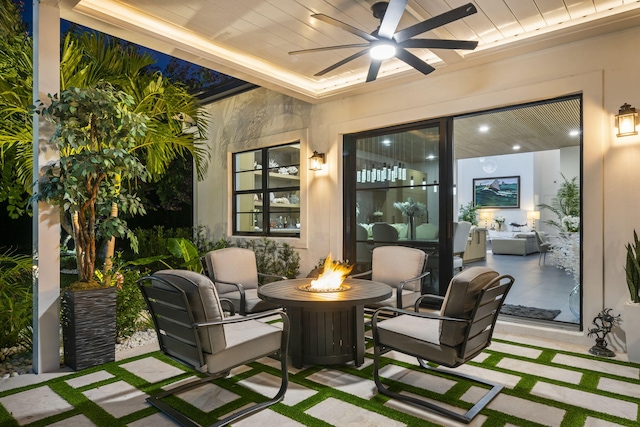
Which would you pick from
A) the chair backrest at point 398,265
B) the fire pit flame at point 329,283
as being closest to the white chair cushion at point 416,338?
the fire pit flame at point 329,283

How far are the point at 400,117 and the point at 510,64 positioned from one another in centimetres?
135

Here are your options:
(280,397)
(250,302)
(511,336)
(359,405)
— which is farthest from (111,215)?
(511,336)

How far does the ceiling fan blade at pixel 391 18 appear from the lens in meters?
2.61

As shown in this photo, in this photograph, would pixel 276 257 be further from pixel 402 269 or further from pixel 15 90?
pixel 15 90

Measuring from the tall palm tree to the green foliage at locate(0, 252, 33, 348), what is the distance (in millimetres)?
806

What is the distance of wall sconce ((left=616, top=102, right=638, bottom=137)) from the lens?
3.40m

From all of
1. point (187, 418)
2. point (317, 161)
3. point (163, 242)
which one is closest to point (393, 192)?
point (317, 161)

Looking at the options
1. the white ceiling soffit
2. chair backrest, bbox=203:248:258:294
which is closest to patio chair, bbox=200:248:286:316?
chair backrest, bbox=203:248:258:294

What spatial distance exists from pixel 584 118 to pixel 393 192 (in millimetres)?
2270

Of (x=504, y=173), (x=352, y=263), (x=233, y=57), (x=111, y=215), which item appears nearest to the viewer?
(x=111, y=215)

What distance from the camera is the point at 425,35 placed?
149 inches

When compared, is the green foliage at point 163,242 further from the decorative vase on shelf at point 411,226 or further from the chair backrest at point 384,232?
the decorative vase on shelf at point 411,226

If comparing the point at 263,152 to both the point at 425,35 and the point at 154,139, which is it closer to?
the point at 154,139

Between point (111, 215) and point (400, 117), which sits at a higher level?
point (400, 117)
